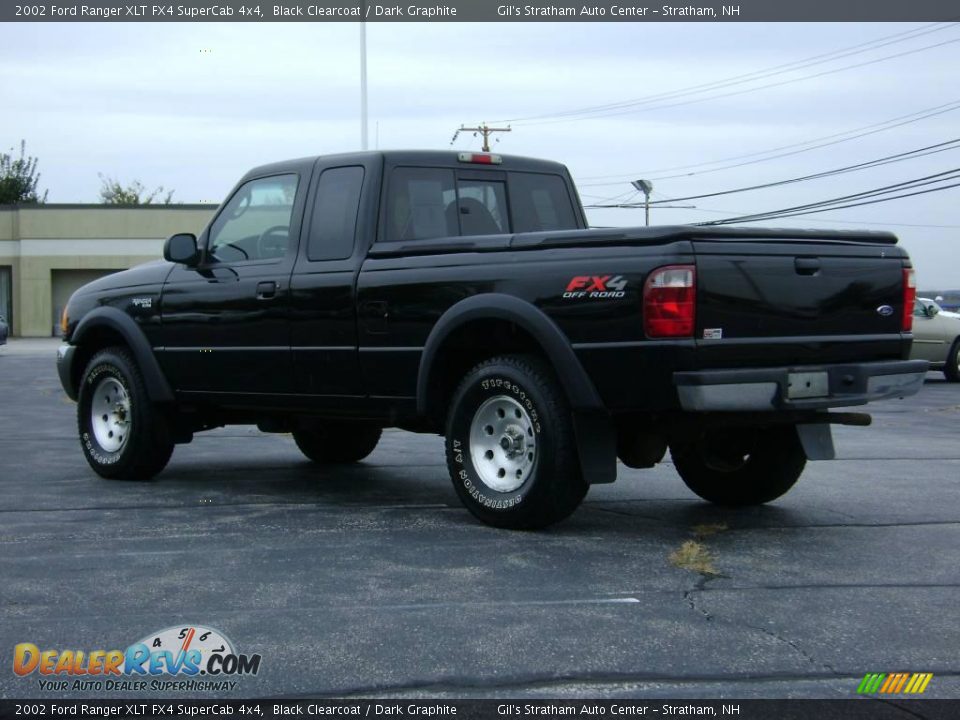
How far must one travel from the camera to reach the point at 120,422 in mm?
9461

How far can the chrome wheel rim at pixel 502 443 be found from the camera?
7004 millimetres

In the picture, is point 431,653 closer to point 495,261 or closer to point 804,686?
point 804,686

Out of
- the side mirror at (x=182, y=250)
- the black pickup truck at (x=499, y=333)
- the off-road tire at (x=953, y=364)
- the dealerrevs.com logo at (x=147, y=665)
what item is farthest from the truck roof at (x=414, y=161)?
the off-road tire at (x=953, y=364)

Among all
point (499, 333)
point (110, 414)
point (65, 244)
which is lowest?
point (110, 414)

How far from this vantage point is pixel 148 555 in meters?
6.58

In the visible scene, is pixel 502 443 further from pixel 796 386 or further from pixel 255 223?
pixel 255 223

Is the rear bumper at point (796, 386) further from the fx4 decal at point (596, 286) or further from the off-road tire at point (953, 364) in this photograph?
the off-road tire at point (953, 364)

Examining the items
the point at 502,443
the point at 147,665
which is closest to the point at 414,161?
the point at 502,443

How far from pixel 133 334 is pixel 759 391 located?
467 cm

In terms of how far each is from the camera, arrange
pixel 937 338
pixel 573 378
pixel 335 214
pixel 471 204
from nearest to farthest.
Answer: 1. pixel 573 378
2. pixel 335 214
3. pixel 471 204
4. pixel 937 338

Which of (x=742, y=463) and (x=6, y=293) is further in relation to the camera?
(x=6, y=293)

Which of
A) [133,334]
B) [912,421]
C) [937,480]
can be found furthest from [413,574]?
[912,421]

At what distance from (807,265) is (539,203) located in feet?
8.36

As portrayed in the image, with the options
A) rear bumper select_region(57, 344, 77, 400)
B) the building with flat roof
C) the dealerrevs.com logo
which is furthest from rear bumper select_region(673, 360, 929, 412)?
the building with flat roof
